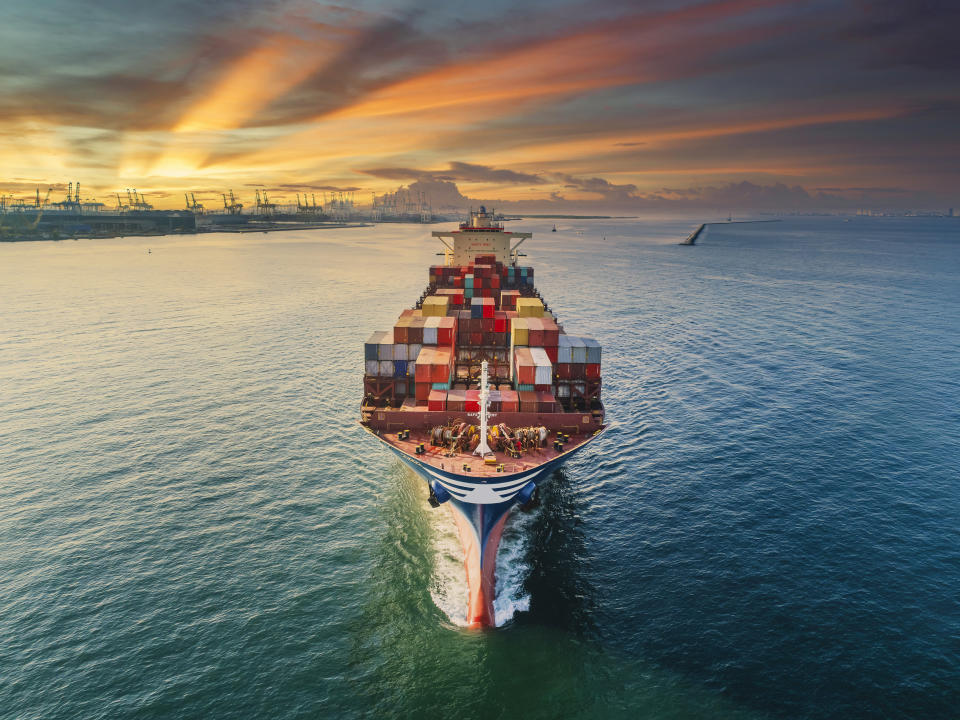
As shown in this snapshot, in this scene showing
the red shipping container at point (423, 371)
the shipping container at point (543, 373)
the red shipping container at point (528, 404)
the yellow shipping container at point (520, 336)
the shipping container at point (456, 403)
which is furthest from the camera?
the yellow shipping container at point (520, 336)

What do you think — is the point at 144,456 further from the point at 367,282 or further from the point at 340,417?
the point at 367,282

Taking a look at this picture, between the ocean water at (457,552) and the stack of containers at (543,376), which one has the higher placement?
the stack of containers at (543,376)

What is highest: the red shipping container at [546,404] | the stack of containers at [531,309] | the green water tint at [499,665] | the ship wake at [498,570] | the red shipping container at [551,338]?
the stack of containers at [531,309]

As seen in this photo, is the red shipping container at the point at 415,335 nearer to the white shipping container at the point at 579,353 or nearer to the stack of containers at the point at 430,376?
the stack of containers at the point at 430,376

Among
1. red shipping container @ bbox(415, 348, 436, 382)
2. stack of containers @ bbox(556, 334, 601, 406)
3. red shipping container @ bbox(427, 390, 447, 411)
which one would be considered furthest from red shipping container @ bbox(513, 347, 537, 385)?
red shipping container @ bbox(415, 348, 436, 382)

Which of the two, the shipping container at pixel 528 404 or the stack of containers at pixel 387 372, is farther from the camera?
the stack of containers at pixel 387 372

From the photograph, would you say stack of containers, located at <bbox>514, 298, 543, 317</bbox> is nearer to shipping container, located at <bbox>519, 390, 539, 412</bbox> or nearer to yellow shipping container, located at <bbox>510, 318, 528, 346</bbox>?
yellow shipping container, located at <bbox>510, 318, 528, 346</bbox>

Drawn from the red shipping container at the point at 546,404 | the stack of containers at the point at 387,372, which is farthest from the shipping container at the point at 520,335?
the stack of containers at the point at 387,372
